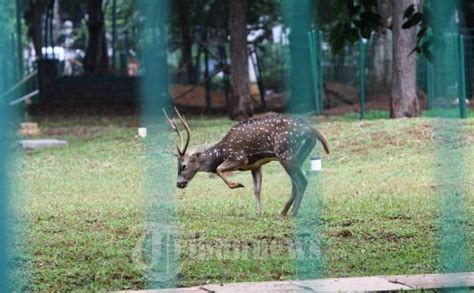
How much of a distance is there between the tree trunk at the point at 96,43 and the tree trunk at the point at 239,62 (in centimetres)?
676

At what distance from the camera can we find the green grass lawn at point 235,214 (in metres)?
7.00

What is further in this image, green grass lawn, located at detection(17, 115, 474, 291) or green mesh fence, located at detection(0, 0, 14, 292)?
green grass lawn, located at detection(17, 115, 474, 291)

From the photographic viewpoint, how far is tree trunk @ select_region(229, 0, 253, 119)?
19.4 metres

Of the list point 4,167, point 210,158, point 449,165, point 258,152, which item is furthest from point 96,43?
point 4,167

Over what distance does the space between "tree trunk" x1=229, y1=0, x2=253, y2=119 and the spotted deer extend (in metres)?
9.89

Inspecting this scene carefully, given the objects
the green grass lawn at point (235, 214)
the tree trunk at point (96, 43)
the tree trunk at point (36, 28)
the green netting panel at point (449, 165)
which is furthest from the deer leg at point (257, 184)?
the tree trunk at point (96, 43)

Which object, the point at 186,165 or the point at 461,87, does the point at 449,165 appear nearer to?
the point at 186,165

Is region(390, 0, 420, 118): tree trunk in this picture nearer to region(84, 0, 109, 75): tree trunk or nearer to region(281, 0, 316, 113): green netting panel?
region(84, 0, 109, 75): tree trunk

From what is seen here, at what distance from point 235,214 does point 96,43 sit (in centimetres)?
1841

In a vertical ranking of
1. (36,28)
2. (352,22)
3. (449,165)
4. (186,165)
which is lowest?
(186,165)

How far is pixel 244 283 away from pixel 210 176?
21.3 feet

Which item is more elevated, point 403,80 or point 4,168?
point 4,168

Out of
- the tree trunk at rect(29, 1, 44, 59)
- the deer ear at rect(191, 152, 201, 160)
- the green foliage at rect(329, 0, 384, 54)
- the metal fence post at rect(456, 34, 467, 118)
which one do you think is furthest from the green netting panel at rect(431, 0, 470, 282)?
the tree trunk at rect(29, 1, 44, 59)

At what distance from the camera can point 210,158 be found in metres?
9.61
